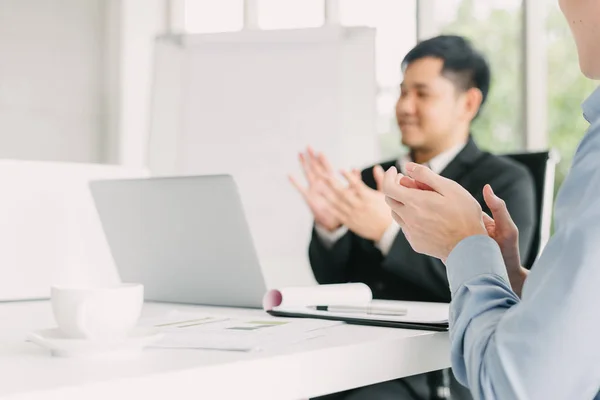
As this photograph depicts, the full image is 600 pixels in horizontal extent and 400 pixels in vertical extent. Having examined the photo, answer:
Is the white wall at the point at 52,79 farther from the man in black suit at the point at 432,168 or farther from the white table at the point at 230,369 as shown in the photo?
the white table at the point at 230,369

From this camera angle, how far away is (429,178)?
0.92 meters

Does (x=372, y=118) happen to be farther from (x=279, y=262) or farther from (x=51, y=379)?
(x=51, y=379)

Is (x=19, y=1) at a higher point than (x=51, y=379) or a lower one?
higher

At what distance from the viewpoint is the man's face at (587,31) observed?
775mm

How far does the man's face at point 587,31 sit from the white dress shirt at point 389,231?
1276 mm

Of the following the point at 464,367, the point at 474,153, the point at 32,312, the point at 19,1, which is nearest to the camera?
the point at 464,367

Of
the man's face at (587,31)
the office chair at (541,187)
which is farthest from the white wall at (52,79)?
the man's face at (587,31)

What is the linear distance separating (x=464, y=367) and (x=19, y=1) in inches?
131

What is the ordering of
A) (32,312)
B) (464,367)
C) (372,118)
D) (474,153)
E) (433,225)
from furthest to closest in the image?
(372,118) → (474,153) → (32,312) → (433,225) → (464,367)

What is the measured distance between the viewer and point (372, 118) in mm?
2963

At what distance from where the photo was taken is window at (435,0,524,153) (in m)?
3.66

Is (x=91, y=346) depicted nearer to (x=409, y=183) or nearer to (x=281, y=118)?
(x=409, y=183)

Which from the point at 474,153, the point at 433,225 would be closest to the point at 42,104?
the point at 474,153

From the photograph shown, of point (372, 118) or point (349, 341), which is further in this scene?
point (372, 118)
